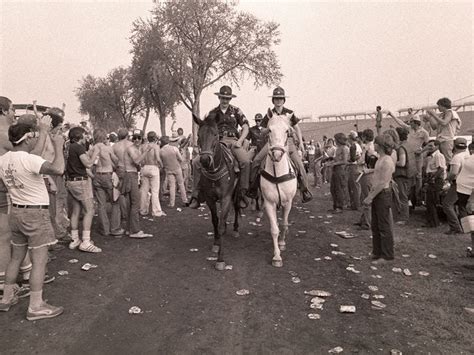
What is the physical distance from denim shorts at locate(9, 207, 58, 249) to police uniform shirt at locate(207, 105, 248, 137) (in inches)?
170

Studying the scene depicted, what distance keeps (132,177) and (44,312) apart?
492cm

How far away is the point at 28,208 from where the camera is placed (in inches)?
205

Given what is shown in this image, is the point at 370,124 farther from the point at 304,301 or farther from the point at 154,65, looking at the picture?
the point at 304,301

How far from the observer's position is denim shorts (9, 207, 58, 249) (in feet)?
17.0

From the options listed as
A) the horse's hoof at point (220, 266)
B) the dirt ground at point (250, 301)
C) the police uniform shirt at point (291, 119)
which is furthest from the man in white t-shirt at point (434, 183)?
the horse's hoof at point (220, 266)

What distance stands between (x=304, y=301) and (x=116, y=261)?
4.31 m

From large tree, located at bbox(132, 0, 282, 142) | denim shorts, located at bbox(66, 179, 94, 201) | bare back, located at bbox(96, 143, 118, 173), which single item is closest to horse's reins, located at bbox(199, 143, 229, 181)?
denim shorts, located at bbox(66, 179, 94, 201)

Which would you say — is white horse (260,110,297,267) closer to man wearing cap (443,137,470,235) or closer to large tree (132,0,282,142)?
man wearing cap (443,137,470,235)

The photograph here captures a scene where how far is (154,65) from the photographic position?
108ft

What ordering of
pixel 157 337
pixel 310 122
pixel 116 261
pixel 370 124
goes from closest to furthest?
pixel 157 337 → pixel 116 261 → pixel 370 124 → pixel 310 122

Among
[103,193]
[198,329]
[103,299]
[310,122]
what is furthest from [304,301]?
[310,122]

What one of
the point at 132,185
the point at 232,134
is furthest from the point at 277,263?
the point at 132,185

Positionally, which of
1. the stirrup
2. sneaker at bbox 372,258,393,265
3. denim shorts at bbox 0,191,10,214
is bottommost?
sneaker at bbox 372,258,393,265

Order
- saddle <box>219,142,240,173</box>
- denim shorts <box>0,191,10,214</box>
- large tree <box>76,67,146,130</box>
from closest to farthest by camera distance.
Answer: denim shorts <box>0,191,10,214</box> < saddle <box>219,142,240,173</box> < large tree <box>76,67,146,130</box>
